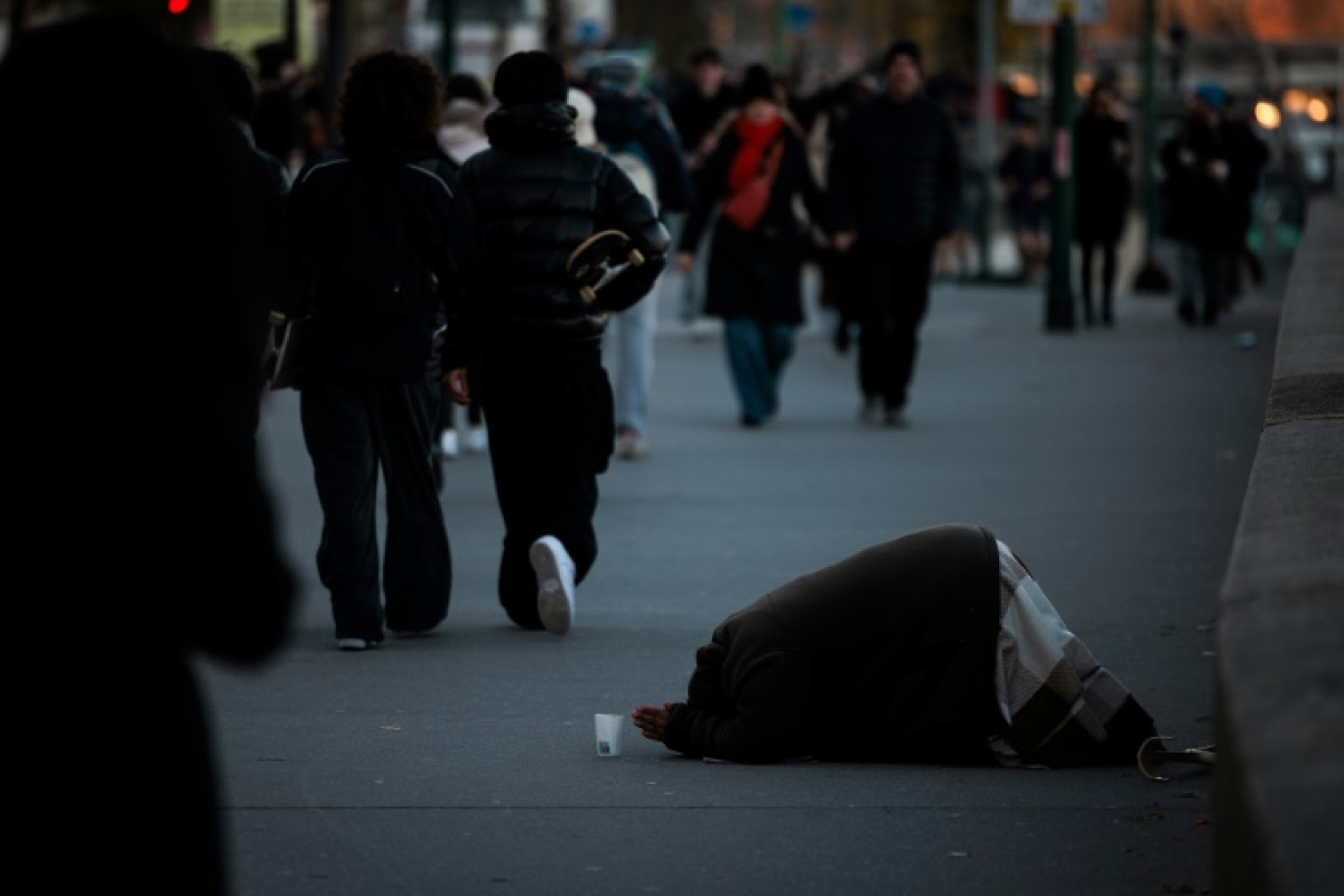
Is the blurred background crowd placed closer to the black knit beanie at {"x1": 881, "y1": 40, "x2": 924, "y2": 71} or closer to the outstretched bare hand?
the black knit beanie at {"x1": 881, "y1": 40, "x2": 924, "y2": 71}

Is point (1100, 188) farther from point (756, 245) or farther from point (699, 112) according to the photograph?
point (756, 245)

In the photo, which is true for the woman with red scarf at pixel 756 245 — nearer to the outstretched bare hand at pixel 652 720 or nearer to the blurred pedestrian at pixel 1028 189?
the outstretched bare hand at pixel 652 720

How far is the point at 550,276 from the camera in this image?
934cm

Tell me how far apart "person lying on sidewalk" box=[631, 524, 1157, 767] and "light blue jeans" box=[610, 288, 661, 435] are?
7571 mm

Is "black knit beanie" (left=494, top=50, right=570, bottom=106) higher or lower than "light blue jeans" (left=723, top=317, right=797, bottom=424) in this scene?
higher

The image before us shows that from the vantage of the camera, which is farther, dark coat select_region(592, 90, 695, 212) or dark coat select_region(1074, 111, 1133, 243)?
dark coat select_region(1074, 111, 1133, 243)

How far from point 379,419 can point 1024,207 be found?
69.2 ft

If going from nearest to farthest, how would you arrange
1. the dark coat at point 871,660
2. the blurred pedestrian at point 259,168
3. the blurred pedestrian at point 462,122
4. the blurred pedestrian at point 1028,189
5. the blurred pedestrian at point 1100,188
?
the dark coat at point 871,660 < the blurred pedestrian at point 259,168 < the blurred pedestrian at point 462,122 < the blurred pedestrian at point 1100,188 < the blurred pedestrian at point 1028,189

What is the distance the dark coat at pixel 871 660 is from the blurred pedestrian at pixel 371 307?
2.22 meters

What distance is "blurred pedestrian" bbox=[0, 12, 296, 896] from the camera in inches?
121

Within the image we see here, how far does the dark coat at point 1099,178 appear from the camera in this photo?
23.2 m

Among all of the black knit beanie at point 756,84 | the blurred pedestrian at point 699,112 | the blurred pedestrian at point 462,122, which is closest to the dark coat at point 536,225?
the blurred pedestrian at point 462,122

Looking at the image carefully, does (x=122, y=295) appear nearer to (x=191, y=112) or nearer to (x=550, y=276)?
(x=191, y=112)

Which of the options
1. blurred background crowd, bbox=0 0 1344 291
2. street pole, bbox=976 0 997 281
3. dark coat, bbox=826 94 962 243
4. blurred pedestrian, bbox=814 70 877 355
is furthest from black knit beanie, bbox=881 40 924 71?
street pole, bbox=976 0 997 281
